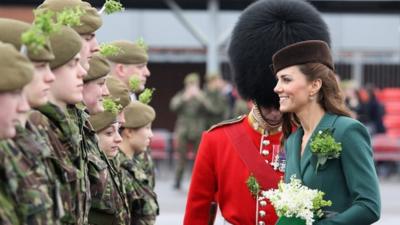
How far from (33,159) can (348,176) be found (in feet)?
5.18

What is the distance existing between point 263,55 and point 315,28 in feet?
1.12

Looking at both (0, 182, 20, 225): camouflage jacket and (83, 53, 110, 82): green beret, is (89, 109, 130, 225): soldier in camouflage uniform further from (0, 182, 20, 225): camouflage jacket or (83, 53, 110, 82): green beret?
(0, 182, 20, 225): camouflage jacket

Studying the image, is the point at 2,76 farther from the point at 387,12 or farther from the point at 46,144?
the point at 387,12

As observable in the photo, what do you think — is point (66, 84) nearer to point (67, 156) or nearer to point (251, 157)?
point (67, 156)

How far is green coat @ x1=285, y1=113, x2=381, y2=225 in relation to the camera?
488 cm

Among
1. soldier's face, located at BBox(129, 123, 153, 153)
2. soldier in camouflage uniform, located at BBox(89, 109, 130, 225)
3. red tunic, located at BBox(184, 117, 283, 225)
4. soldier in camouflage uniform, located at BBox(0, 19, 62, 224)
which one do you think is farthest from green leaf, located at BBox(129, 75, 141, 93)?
soldier in camouflage uniform, located at BBox(0, 19, 62, 224)

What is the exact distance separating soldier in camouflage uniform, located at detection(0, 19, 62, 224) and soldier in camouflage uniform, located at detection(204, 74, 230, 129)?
526 inches

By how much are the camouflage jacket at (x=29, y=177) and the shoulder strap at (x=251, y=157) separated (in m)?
1.80

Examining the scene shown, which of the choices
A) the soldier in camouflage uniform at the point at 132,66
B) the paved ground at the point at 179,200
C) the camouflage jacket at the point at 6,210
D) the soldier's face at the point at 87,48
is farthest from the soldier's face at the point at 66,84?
the paved ground at the point at 179,200

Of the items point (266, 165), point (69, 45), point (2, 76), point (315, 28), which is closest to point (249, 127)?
point (266, 165)

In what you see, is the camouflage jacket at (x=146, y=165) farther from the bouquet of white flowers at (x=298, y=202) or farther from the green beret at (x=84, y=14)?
the bouquet of white flowers at (x=298, y=202)

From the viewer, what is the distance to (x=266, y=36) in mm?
6238

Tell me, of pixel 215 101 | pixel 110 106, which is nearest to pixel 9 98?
pixel 110 106

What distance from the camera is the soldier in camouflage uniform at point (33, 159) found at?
3982 mm
